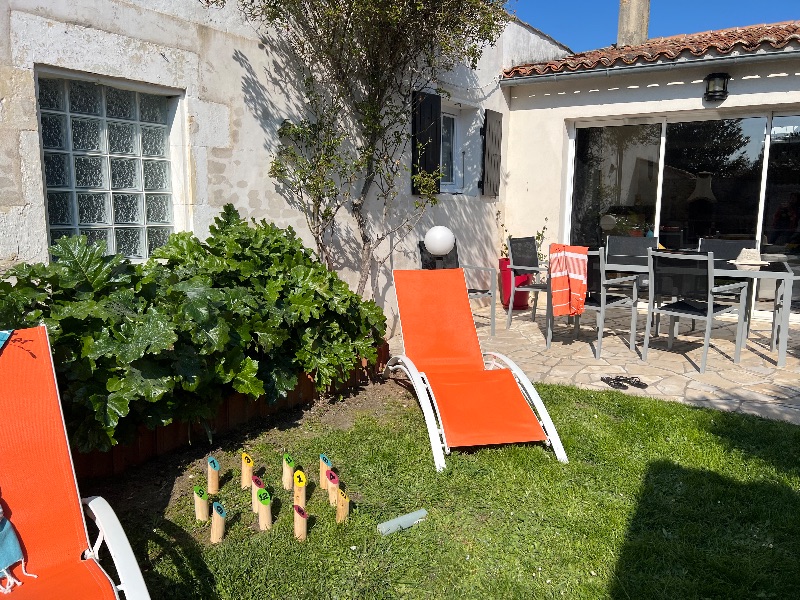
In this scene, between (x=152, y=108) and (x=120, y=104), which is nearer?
(x=120, y=104)

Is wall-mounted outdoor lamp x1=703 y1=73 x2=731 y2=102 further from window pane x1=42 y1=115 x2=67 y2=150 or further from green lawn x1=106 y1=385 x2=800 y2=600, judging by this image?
window pane x1=42 y1=115 x2=67 y2=150

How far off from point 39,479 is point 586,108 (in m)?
8.39

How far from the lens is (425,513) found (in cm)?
315

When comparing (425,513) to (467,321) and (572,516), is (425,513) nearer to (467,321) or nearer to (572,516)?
(572,516)

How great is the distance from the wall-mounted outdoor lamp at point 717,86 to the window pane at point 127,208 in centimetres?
693

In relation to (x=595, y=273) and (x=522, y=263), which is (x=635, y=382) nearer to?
(x=595, y=273)

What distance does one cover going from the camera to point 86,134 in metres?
4.27

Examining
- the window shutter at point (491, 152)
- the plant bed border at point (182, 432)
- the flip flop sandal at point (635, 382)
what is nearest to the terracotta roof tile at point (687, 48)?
the window shutter at point (491, 152)

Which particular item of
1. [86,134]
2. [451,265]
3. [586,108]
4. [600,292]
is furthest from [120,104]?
[586,108]

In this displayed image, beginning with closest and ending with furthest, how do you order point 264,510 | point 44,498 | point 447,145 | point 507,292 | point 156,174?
1. point 44,498
2. point 264,510
3. point 156,174
4. point 447,145
5. point 507,292

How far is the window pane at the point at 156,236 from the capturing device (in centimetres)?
475

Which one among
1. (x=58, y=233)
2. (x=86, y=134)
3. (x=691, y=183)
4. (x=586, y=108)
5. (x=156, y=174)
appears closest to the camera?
(x=58, y=233)

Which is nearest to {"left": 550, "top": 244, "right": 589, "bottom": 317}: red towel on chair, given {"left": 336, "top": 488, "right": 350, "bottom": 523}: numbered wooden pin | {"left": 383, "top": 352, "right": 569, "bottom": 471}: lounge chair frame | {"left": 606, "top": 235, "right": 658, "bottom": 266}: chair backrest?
{"left": 606, "top": 235, "right": 658, "bottom": 266}: chair backrest

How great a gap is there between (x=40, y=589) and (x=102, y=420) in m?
1.06
